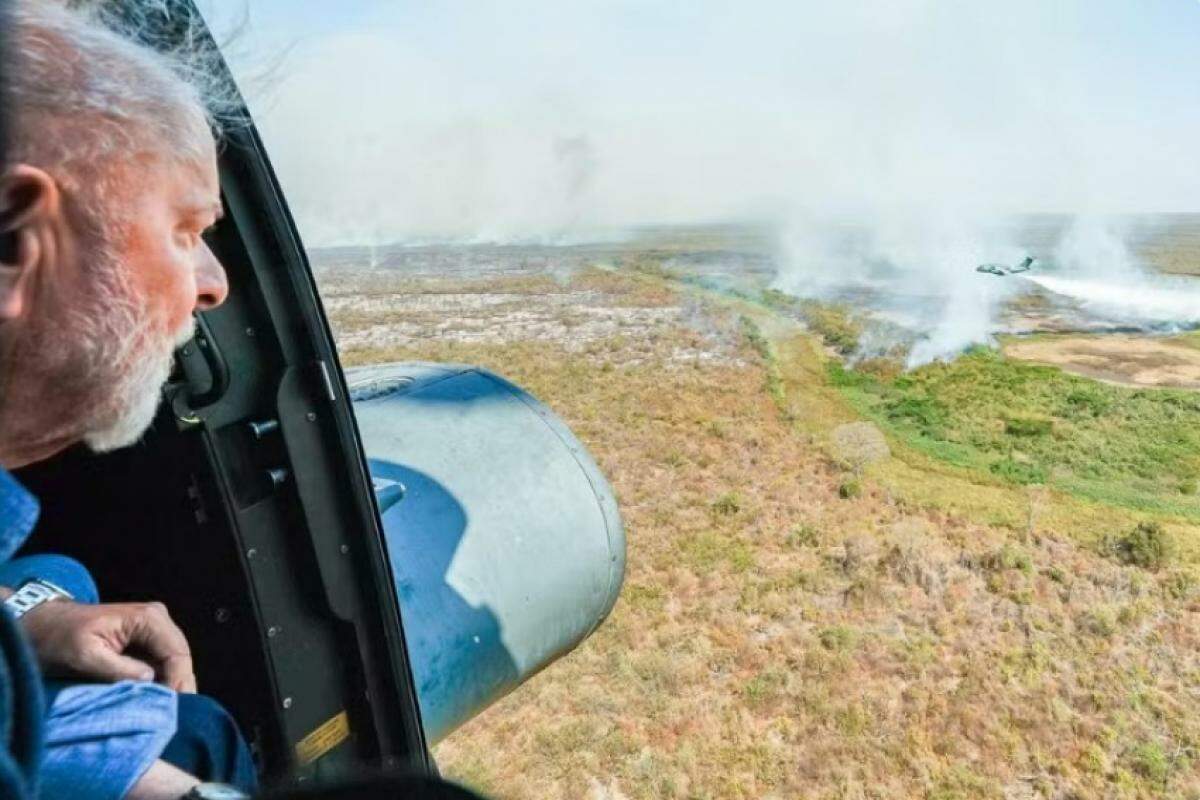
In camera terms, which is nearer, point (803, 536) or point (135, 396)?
point (135, 396)

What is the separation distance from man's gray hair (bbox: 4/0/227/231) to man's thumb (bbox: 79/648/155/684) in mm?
778

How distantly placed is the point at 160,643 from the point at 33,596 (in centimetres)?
25

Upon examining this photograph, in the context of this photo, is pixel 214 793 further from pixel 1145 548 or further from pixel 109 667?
pixel 1145 548

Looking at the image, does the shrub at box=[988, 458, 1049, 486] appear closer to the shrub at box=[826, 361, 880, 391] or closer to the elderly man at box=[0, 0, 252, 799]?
the shrub at box=[826, 361, 880, 391]

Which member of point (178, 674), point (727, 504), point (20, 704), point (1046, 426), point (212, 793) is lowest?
point (1046, 426)

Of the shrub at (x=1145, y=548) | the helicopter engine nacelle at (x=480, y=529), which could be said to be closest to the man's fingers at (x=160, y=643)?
the helicopter engine nacelle at (x=480, y=529)

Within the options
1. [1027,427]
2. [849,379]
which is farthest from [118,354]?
[1027,427]

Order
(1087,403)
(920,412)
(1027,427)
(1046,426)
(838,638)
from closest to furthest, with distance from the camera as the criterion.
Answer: (838,638), (1027,427), (1046,426), (920,412), (1087,403)

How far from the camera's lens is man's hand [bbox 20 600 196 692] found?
1.31 metres

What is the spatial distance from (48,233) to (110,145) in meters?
0.14

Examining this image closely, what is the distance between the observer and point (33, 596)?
148cm

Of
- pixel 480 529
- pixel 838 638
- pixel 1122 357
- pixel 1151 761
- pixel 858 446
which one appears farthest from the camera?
pixel 1122 357

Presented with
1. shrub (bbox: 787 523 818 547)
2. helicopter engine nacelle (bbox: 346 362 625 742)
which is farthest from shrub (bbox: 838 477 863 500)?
helicopter engine nacelle (bbox: 346 362 625 742)

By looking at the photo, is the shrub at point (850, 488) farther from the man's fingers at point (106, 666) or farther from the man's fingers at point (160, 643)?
the man's fingers at point (106, 666)
